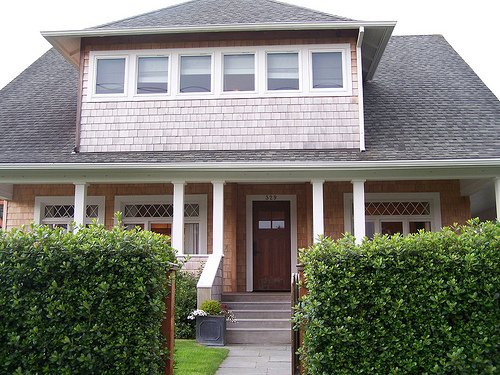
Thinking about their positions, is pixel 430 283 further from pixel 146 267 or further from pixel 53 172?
pixel 53 172

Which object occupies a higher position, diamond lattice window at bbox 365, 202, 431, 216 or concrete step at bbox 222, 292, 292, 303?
diamond lattice window at bbox 365, 202, 431, 216

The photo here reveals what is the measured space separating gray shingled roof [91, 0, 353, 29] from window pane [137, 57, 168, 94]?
0.72 m

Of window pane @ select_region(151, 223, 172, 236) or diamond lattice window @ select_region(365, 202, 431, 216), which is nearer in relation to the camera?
diamond lattice window @ select_region(365, 202, 431, 216)

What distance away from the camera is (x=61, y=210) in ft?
40.6

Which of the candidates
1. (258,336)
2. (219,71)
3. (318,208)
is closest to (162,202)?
(219,71)

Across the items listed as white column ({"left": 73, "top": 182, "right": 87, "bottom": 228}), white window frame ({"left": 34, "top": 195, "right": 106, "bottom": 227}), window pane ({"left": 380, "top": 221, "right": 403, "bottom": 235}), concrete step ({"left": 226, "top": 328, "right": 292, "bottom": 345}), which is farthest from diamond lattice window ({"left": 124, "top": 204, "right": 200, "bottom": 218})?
window pane ({"left": 380, "top": 221, "right": 403, "bottom": 235})

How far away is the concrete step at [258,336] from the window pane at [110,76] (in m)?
5.72

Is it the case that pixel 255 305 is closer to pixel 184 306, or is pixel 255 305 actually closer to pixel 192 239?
pixel 184 306

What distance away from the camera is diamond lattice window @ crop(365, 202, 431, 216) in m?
11.9

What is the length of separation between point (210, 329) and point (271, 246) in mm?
4187

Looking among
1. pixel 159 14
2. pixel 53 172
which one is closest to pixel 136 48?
pixel 159 14

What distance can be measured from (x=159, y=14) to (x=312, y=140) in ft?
15.0

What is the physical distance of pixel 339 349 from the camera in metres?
4.59

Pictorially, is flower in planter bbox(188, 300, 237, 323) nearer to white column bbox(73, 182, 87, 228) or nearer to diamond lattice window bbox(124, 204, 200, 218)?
white column bbox(73, 182, 87, 228)
